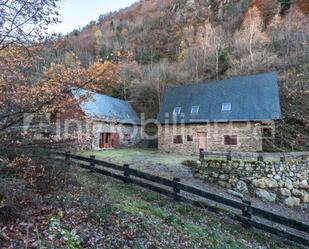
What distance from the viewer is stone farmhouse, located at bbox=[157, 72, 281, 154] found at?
1891 cm

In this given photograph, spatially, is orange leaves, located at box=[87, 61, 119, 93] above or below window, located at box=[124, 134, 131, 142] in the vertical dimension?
above

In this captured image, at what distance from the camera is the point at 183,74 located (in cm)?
3123

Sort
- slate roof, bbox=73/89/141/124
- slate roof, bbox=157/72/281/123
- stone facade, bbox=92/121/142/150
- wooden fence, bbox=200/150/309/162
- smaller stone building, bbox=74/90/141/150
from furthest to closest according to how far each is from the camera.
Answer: slate roof, bbox=73/89/141/124, smaller stone building, bbox=74/90/141/150, stone facade, bbox=92/121/142/150, slate roof, bbox=157/72/281/123, wooden fence, bbox=200/150/309/162

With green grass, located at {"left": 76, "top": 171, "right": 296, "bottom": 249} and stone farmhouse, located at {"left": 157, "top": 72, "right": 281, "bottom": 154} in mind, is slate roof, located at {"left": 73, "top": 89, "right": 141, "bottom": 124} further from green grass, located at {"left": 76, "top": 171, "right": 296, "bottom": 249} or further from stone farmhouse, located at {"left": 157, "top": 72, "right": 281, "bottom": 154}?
green grass, located at {"left": 76, "top": 171, "right": 296, "bottom": 249}

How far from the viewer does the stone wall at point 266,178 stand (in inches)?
456

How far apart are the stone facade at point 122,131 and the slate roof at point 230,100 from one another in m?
4.86

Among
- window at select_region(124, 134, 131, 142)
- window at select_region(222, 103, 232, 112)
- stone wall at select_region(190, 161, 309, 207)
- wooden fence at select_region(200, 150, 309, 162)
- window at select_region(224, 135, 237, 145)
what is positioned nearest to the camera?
stone wall at select_region(190, 161, 309, 207)

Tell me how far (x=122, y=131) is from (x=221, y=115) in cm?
1061

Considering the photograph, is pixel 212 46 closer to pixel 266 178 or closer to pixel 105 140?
pixel 105 140

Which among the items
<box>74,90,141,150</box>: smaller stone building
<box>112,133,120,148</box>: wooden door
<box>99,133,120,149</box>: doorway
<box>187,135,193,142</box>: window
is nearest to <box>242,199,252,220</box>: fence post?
<box>187,135,193,142</box>: window

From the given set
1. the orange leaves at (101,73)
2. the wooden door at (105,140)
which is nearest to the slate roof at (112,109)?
the wooden door at (105,140)

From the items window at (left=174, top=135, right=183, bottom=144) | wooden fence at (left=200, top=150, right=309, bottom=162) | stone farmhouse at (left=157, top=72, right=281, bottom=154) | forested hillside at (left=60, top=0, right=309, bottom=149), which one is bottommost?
wooden fence at (left=200, top=150, right=309, bottom=162)

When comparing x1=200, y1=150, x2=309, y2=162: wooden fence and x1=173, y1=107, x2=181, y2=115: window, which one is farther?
x1=173, y1=107, x2=181, y2=115: window

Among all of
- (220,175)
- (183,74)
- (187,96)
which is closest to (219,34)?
(183,74)
